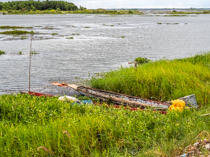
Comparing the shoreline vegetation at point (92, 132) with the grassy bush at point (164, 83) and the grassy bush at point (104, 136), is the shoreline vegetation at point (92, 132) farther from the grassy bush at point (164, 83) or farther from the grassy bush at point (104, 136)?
the grassy bush at point (164, 83)

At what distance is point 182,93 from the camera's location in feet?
38.8

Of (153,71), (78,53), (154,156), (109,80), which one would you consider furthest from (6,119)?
(78,53)

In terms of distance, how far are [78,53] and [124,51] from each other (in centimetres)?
496

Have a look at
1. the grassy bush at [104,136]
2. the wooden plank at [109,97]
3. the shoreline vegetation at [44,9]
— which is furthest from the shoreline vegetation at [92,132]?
the shoreline vegetation at [44,9]

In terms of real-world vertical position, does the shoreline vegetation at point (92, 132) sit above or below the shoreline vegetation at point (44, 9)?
below

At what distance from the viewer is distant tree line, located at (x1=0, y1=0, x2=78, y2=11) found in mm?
160500

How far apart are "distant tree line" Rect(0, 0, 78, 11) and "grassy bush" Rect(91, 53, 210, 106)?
505 ft

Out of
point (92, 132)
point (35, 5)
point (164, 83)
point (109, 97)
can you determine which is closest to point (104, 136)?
point (92, 132)

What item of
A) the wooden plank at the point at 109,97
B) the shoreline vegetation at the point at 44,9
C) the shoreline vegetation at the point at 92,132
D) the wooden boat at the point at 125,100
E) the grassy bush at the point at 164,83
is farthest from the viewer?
the shoreline vegetation at the point at 44,9

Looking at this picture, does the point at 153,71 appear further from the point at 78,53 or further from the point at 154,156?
the point at 78,53

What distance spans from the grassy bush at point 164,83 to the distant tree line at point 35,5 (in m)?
154

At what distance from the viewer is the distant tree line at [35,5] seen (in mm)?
160500

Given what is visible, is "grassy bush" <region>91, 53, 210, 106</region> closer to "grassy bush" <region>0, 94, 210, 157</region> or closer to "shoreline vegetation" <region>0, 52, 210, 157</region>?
"shoreline vegetation" <region>0, 52, 210, 157</region>

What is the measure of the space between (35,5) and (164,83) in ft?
552
